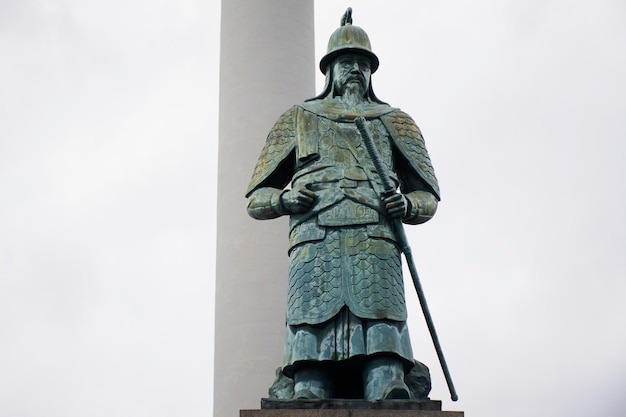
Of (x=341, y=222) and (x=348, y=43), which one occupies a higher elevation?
(x=348, y=43)

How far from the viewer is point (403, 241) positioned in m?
8.34

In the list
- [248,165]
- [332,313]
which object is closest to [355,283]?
[332,313]

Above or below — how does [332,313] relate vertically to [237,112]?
below

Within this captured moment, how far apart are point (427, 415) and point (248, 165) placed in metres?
11.4

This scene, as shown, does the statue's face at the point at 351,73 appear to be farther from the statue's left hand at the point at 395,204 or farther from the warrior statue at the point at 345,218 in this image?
the statue's left hand at the point at 395,204

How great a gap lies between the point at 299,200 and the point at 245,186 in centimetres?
1031

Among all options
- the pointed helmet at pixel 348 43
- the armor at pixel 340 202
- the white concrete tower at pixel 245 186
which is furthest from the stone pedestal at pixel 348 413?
the white concrete tower at pixel 245 186

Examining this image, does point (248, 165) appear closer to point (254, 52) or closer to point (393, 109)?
point (254, 52)

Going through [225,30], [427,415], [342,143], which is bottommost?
[427,415]

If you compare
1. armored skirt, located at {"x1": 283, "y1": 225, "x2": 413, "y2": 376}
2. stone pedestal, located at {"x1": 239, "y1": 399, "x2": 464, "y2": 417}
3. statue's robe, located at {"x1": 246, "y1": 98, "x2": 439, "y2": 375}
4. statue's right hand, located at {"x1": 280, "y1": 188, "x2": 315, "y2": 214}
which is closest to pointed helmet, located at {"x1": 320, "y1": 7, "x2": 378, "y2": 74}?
statue's robe, located at {"x1": 246, "y1": 98, "x2": 439, "y2": 375}

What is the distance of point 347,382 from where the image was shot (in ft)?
26.8

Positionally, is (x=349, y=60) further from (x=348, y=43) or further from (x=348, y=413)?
(x=348, y=413)

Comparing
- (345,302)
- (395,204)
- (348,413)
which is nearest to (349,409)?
(348,413)

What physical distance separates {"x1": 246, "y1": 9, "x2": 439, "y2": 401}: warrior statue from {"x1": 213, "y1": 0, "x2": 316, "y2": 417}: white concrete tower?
8.38 meters
